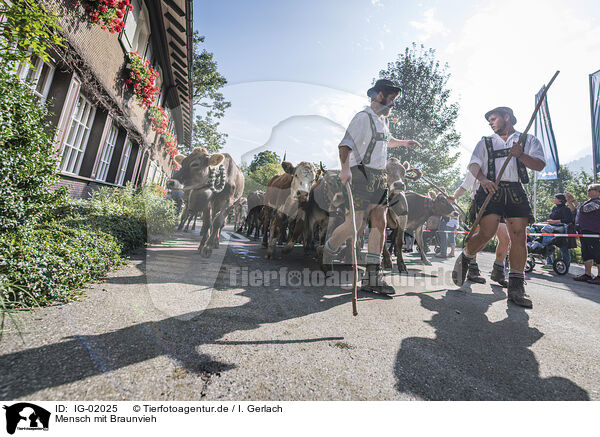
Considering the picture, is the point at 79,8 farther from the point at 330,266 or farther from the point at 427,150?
the point at 427,150

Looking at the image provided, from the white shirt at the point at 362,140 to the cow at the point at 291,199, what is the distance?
1625mm

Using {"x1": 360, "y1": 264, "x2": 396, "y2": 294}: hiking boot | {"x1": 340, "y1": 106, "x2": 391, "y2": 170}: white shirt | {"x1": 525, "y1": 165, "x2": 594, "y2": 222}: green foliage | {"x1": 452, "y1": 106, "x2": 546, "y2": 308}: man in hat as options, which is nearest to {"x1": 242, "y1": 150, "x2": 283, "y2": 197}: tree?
{"x1": 340, "y1": 106, "x2": 391, "y2": 170}: white shirt

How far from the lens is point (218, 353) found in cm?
151

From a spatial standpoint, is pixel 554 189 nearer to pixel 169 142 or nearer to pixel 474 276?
pixel 474 276

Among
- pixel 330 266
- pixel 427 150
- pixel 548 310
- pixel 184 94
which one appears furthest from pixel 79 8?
pixel 427 150

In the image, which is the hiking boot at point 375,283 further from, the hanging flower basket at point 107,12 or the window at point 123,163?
the window at point 123,163

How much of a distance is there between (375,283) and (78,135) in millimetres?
7468

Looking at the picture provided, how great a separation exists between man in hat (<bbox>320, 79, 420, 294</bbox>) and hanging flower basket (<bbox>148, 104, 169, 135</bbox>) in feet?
32.3

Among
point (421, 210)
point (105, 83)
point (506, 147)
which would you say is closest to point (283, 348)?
point (506, 147)

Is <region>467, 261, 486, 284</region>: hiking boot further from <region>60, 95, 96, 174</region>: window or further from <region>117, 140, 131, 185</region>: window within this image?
<region>117, 140, 131, 185</region>: window

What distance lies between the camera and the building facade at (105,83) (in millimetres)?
4914

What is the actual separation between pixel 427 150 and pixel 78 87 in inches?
1055

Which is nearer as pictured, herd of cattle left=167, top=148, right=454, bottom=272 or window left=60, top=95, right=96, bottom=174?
herd of cattle left=167, top=148, right=454, bottom=272

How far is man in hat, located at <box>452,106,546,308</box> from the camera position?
3.19 metres
